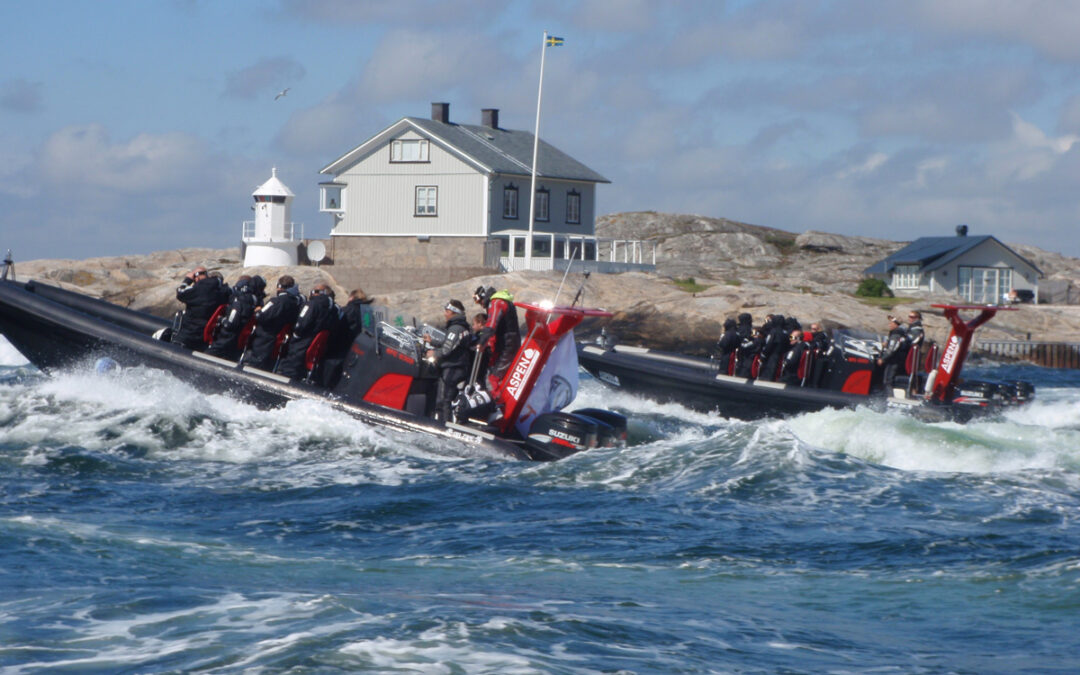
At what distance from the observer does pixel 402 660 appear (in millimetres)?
4816

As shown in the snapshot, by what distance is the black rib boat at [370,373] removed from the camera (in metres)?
10.3

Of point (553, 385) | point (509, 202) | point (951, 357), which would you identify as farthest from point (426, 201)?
point (553, 385)

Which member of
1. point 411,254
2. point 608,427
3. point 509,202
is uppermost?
point 509,202

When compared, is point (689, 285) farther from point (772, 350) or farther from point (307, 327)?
point (307, 327)

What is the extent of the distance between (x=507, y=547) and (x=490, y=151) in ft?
123

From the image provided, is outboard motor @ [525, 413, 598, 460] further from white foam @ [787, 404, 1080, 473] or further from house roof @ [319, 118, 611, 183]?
house roof @ [319, 118, 611, 183]

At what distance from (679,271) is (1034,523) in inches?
1679

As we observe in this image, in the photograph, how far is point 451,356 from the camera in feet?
35.3

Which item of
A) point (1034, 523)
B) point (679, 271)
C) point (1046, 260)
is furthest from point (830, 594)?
point (1046, 260)

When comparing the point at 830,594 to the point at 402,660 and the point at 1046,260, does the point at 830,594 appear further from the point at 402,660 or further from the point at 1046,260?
the point at 1046,260

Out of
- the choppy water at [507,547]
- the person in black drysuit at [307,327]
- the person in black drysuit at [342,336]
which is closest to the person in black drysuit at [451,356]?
the choppy water at [507,547]

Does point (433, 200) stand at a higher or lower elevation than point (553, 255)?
higher

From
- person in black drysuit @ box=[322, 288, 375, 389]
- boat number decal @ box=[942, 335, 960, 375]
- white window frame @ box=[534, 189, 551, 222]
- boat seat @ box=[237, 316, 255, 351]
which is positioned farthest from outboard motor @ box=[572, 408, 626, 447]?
white window frame @ box=[534, 189, 551, 222]

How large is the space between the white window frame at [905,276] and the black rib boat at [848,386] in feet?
123
